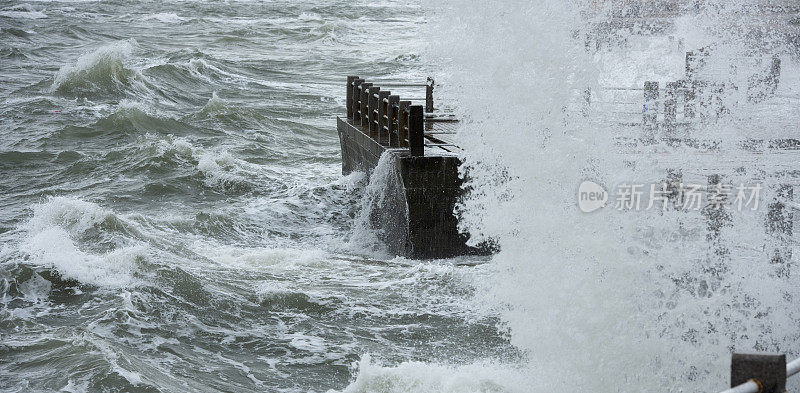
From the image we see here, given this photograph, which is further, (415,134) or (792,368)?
(415,134)

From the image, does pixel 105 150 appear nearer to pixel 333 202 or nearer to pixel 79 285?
pixel 333 202

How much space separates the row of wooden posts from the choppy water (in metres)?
1.14

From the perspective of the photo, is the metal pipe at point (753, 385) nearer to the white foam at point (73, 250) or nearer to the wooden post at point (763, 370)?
the wooden post at point (763, 370)

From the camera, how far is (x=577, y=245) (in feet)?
24.1

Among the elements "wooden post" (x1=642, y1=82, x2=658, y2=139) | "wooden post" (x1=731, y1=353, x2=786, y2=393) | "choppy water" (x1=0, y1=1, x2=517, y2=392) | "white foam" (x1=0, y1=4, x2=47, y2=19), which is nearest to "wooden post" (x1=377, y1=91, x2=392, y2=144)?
"choppy water" (x1=0, y1=1, x2=517, y2=392)

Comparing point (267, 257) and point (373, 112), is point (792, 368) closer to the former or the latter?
point (267, 257)

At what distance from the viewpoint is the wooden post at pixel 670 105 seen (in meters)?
11.2

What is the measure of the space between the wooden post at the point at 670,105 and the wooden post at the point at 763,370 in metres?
7.37

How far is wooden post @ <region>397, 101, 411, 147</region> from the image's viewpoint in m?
11.3

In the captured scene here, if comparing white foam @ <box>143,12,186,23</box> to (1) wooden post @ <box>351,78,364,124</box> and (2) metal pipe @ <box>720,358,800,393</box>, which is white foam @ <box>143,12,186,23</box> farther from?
(2) metal pipe @ <box>720,358,800,393</box>

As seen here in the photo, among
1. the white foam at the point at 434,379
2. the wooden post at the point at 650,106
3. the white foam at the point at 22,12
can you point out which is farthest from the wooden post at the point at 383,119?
the white foam at the point at 22,12

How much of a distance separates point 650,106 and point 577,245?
17.6 ft

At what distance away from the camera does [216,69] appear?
29359 mm

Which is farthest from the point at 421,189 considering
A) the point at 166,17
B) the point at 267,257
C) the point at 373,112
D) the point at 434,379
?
the point at 166,17
